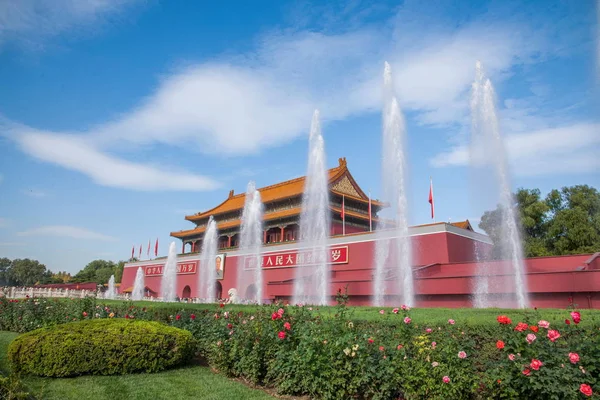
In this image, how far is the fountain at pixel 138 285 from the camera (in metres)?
36.0

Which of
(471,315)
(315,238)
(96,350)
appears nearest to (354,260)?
(315,238)

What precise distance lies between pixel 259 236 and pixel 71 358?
22.5 metres

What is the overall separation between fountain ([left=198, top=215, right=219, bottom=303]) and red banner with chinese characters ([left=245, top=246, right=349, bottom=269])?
390 centimetres

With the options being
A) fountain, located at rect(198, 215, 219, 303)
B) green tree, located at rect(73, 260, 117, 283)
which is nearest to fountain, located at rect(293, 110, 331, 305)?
fountain, located at rect(198, 215, 219, 303)

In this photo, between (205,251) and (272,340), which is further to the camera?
(205,251)

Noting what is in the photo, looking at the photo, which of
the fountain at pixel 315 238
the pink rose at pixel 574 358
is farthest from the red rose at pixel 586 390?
the fountain at pixel 315 238

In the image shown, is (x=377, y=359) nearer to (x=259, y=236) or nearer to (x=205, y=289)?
(x=259, y=236)

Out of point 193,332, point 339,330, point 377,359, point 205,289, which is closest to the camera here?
point 377,359

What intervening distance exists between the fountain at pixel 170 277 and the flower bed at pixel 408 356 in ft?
93.1

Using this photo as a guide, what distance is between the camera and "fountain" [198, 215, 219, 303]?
2973 centimetres

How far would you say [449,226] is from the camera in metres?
18.0

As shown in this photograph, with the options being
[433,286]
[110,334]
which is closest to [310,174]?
[433,286]

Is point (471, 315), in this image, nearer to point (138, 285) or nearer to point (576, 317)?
point (576, 317)

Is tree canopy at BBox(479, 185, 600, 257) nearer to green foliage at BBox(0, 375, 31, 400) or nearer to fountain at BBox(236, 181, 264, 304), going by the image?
fountain at BBox(236, 181, 264, 304)
